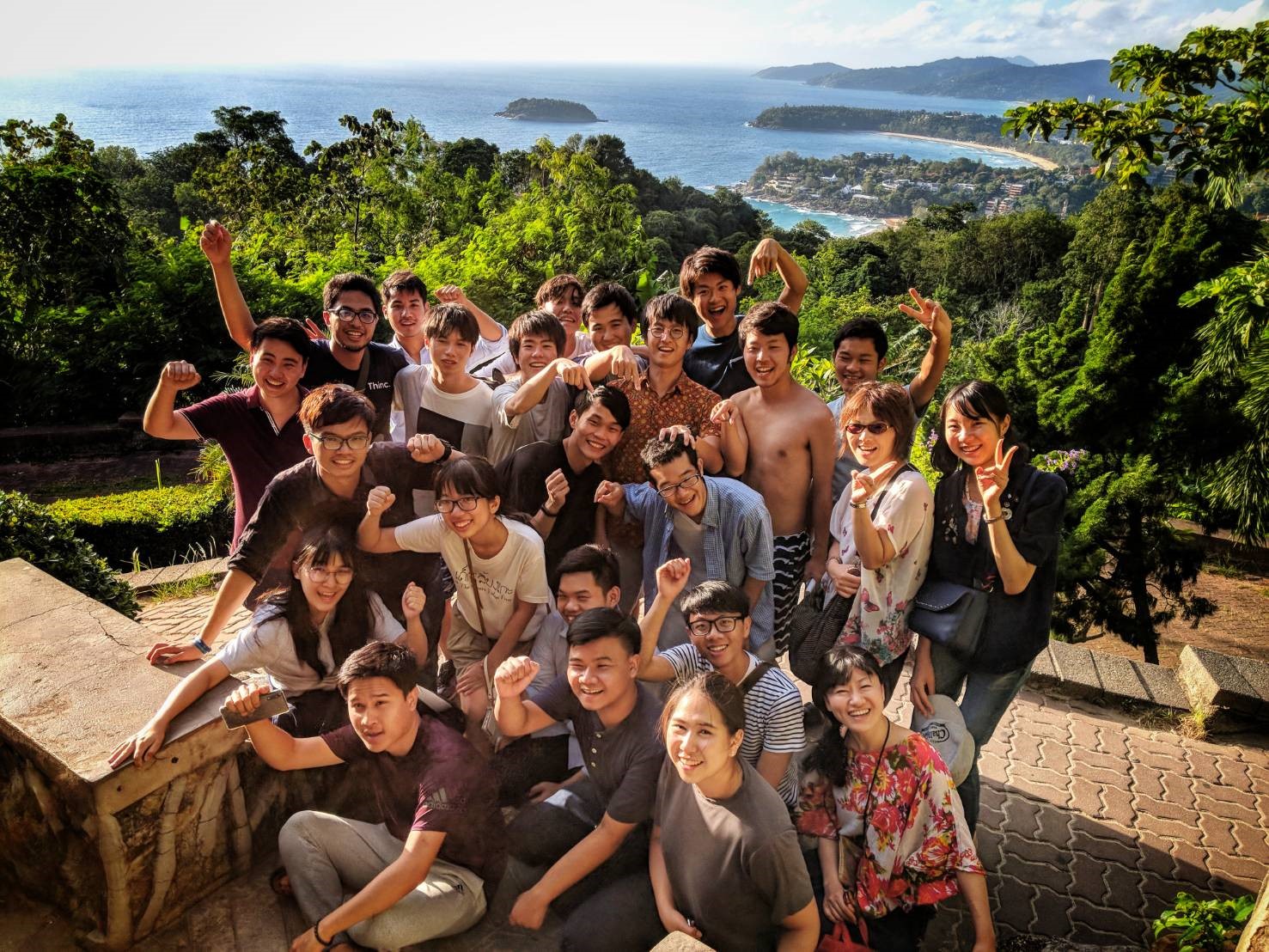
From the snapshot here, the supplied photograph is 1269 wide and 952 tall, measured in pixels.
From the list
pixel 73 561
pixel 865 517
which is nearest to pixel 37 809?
pixel 73 561

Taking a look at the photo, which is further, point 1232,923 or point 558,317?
point 558,317

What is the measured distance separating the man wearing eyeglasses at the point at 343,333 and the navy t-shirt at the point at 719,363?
163 cm

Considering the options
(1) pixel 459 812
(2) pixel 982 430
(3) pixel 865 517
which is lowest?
(1) pixel 459 812

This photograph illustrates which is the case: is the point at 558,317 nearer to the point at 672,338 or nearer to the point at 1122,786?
the point at 672,338

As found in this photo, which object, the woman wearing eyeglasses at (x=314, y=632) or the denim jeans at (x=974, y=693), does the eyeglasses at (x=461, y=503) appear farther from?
→ the denim jeans at (x=974, y=693)

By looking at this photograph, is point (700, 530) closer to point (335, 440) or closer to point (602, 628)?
point (602, 628)

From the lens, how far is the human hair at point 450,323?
4.20 meters

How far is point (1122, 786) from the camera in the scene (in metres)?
5.07

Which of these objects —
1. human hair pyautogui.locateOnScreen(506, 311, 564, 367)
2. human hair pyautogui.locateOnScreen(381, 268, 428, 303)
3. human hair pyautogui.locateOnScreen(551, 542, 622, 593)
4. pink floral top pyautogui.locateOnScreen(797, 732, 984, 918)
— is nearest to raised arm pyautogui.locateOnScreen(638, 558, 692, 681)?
human hair pyautogui.locateOnScreen(551, 542, 622, 593)

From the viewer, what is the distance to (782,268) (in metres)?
4.90

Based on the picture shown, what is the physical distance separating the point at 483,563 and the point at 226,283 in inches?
83.3

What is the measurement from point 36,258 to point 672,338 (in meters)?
20.7

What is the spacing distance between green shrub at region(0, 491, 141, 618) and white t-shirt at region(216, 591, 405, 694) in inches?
101

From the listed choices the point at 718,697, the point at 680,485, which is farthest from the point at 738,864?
the point at 680,485
